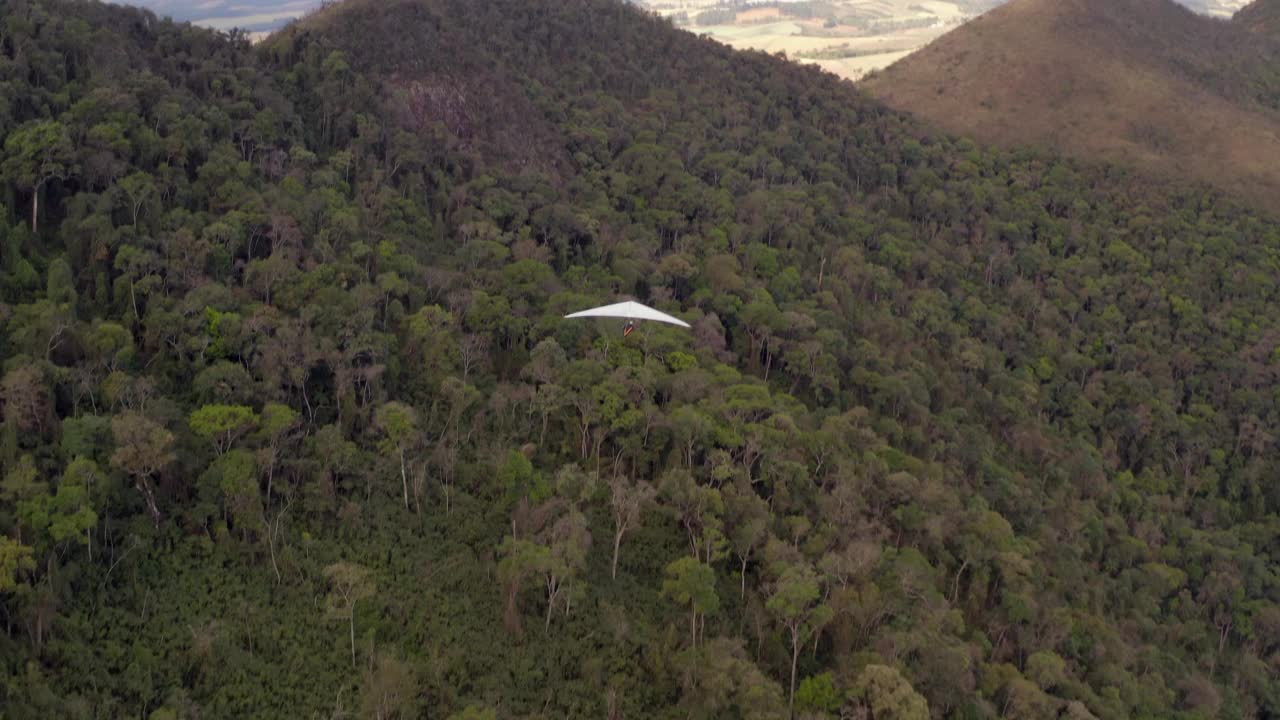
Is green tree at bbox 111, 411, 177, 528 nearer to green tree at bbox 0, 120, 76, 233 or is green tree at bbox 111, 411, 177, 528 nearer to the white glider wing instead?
green tree at bbox 0, 120, 76, 233

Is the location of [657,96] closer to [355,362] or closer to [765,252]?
[765,252]

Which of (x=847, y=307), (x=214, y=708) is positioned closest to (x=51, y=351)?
(x=214, y=708)

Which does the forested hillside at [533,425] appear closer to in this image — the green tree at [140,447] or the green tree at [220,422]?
the green tree at [140,447]

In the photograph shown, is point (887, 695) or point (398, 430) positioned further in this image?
point (398, 430)

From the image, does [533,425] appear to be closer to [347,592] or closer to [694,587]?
[694,587]

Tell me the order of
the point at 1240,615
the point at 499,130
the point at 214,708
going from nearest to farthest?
the point at 214,708 → the point at 1240,615 → the point at 499,130

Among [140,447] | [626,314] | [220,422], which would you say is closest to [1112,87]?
[626,314]
